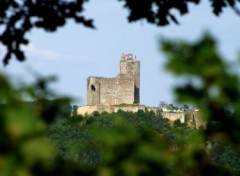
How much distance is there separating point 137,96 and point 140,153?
87.1 meters

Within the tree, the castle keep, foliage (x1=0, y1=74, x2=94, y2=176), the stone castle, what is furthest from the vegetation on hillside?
the castle keep

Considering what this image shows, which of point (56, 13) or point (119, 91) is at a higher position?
point (119, 91)

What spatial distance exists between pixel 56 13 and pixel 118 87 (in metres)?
80.9

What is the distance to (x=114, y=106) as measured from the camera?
86500 mm

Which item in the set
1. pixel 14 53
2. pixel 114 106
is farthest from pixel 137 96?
pixel 14 53

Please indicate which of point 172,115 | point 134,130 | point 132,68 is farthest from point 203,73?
point 172,115

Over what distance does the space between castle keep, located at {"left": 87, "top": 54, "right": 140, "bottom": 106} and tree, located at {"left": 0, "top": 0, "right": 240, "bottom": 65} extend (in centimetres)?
8000

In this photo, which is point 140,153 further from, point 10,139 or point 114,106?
point 114,106

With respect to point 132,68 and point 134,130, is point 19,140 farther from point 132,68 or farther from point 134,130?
point 132,68

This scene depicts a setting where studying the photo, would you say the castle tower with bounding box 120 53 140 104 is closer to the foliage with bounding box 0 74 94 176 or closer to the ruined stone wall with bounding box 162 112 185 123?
the ruined stone wall with bounding box 162 112 185 123

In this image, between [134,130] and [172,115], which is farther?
[172,115]

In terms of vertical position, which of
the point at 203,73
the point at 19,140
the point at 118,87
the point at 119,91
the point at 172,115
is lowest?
the point at 19,140

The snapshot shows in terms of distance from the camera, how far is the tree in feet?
13.0

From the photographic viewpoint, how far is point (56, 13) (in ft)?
13.0
